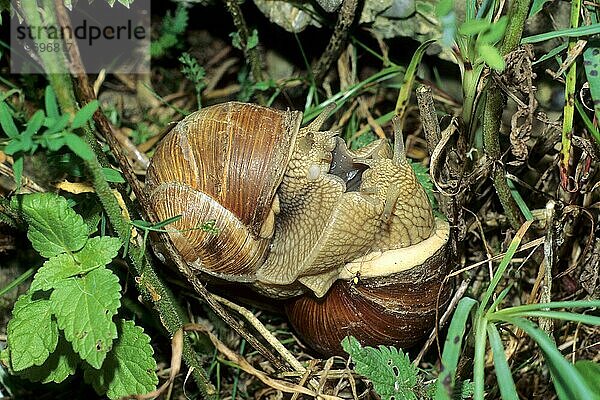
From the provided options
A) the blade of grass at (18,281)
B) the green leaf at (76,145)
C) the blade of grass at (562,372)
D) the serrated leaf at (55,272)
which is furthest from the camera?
the blade of grass at (18,281)

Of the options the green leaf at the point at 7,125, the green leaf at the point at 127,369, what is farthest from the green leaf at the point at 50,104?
the green leaf at the point at 127,369

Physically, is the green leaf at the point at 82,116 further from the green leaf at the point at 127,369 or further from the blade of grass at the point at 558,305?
the blade of grass at the point at 558,305

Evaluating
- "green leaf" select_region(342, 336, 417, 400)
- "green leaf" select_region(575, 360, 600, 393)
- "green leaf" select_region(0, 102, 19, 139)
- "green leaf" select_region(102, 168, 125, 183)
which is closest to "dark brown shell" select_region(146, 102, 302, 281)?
"green leaf" select_region(102, 168, 125, 183)

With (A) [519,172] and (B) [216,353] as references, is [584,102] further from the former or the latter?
(B) [216,353]

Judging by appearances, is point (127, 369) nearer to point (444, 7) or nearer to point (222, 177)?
point (222, 177)

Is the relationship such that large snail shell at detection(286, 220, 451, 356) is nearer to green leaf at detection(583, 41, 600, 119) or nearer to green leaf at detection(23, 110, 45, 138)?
green leaf at detection(583, 41, 600, 119)

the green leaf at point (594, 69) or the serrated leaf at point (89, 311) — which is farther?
the green leaf at point (594, 69)

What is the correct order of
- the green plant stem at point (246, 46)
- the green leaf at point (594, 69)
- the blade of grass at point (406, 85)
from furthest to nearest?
the green plant stem at point (246, 46) → the blade of grass at point (406, 85) → the green leaf at point (594, 69)
